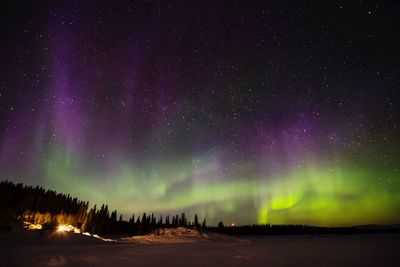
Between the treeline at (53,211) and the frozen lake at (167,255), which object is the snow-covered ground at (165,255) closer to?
the frozen lake at (167,255)

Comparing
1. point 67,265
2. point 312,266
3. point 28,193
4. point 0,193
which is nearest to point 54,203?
point 28,193

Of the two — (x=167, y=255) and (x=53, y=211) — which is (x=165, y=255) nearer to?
(x=167, y=255)

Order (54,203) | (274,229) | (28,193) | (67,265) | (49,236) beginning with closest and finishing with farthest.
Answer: (67,265), (49,236), (28,193), (54,203), (274,229)

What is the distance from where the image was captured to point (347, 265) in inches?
→ 651

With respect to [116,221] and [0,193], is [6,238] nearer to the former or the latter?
[0,193]

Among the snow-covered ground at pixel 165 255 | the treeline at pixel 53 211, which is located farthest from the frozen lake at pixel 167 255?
the treeline at pixel 53 211

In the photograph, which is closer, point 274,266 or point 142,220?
point 274,266

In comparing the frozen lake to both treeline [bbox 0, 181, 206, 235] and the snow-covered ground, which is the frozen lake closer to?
the snow-covered ground

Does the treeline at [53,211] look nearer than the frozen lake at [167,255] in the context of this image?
No

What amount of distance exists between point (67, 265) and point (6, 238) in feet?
81.2

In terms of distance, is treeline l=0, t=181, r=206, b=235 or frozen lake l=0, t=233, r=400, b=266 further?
treeline l=0, t=181, r=206, b=235

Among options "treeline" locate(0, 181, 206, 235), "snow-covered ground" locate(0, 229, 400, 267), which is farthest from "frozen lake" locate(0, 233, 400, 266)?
"treeline" locate(0, 181, 206, 235)

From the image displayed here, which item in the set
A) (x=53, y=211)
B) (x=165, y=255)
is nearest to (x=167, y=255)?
(x=165, y=255)

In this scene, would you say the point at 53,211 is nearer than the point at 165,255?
No
